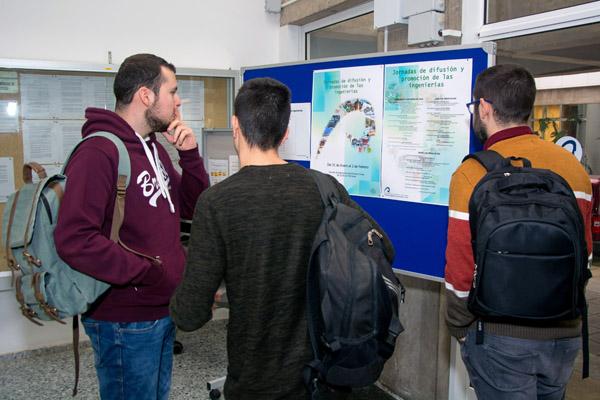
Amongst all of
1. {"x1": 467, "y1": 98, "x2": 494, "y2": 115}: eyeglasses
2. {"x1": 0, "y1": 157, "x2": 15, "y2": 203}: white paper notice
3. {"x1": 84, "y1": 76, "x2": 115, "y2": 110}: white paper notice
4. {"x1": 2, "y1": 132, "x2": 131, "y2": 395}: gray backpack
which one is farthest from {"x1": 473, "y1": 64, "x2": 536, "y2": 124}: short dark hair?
{"x1": 0, "y1": 157, "x2": 15, "y2": 203}: white paper notice

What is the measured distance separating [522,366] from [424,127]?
3.44 feet

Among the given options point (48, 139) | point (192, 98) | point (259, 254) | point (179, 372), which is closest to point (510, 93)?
point (259, 254)

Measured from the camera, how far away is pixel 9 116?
3.35 metres

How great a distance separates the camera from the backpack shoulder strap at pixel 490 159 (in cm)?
159

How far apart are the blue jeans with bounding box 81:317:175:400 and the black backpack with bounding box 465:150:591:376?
1.07 m

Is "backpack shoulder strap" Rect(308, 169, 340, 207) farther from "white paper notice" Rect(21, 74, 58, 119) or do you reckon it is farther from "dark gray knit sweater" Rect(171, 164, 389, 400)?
"white paper notice" Rect(21, 74, 58, 119)

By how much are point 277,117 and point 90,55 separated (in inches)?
102

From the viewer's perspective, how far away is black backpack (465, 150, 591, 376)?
1.45 m

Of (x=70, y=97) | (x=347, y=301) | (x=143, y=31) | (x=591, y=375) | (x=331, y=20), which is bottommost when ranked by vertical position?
(x=591, y=375)

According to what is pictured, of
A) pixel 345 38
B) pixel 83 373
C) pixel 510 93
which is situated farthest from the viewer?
pixel 345 38

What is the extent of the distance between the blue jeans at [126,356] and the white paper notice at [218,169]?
1.99 metres

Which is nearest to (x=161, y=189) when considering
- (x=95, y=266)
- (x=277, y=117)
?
(x=95, y=266)

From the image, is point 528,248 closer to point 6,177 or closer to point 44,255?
point 44,255

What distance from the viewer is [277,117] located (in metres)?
1.38
